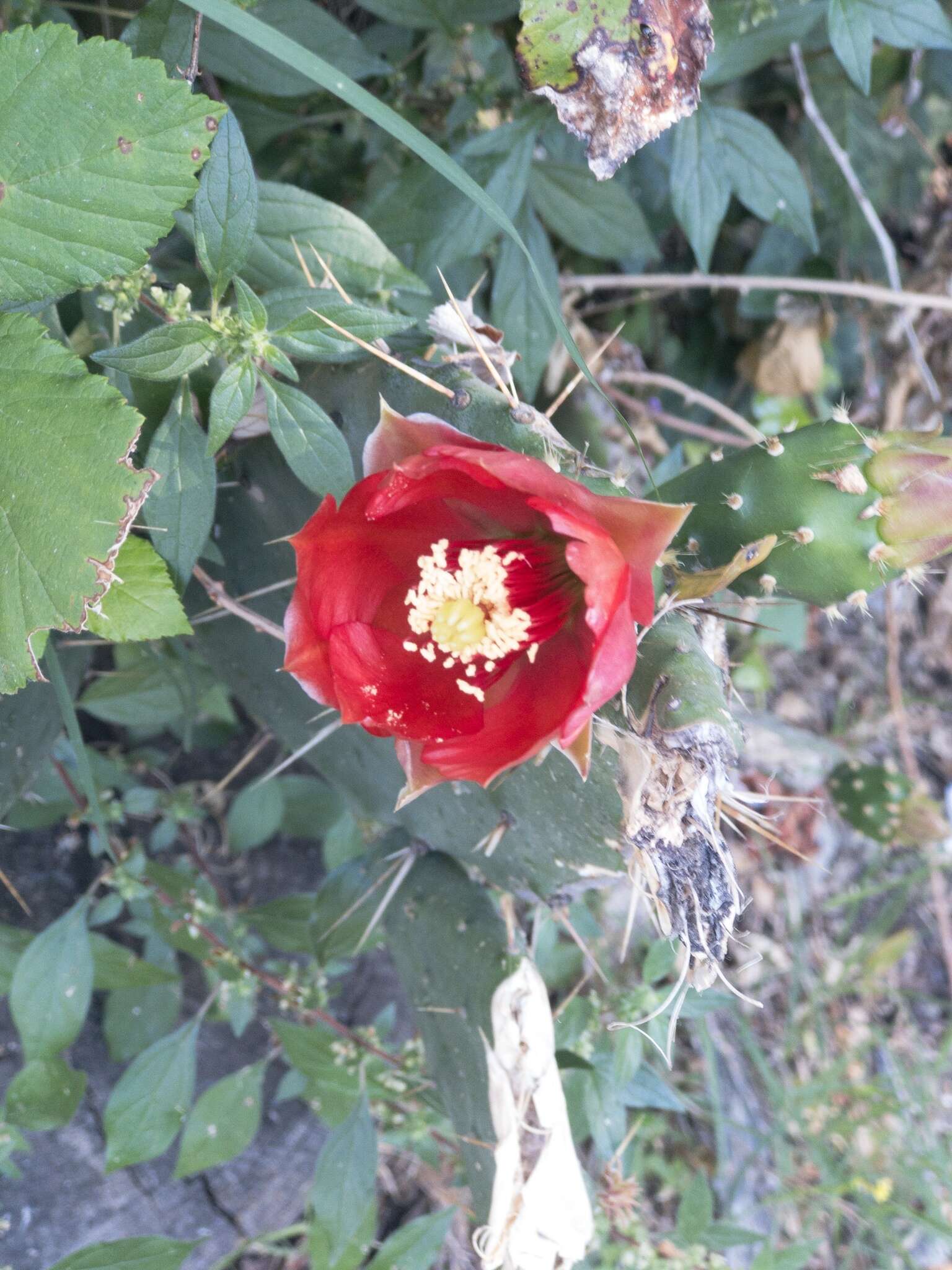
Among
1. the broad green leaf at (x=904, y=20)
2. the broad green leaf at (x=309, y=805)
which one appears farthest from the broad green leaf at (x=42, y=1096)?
the broad green leaf at (x=904, y=20)

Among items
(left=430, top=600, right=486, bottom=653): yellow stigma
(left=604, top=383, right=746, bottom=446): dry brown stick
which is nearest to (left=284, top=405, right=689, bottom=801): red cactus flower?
(left=430, top=600, right=486, bottom=653): yellow stigma

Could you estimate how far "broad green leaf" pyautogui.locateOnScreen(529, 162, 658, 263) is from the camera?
1456 mm

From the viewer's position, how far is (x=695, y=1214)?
4.63 ft

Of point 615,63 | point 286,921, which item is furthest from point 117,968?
point 615,63

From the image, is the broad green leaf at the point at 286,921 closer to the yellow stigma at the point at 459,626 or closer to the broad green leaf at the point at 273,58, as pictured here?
the yellow stigma at the point at 459,626

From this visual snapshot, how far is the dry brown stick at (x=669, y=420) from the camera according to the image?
1.75 metres

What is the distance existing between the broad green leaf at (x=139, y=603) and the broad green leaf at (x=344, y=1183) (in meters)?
0.75

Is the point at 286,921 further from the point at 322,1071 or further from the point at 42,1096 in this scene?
the point at 42,1096

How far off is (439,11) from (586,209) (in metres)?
0.34

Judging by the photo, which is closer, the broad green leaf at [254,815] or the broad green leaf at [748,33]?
the broad green leaf at [748,33]

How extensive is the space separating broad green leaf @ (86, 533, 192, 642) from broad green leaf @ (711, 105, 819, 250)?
0.96 m

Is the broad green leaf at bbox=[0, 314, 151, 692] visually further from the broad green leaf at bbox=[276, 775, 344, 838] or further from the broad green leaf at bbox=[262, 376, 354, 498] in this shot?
the broad green leaf at bbox=[276, 775, 344, 838]

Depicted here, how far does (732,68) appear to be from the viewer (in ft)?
4.40

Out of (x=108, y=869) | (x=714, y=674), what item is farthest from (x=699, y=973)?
(x=108, y=869)
